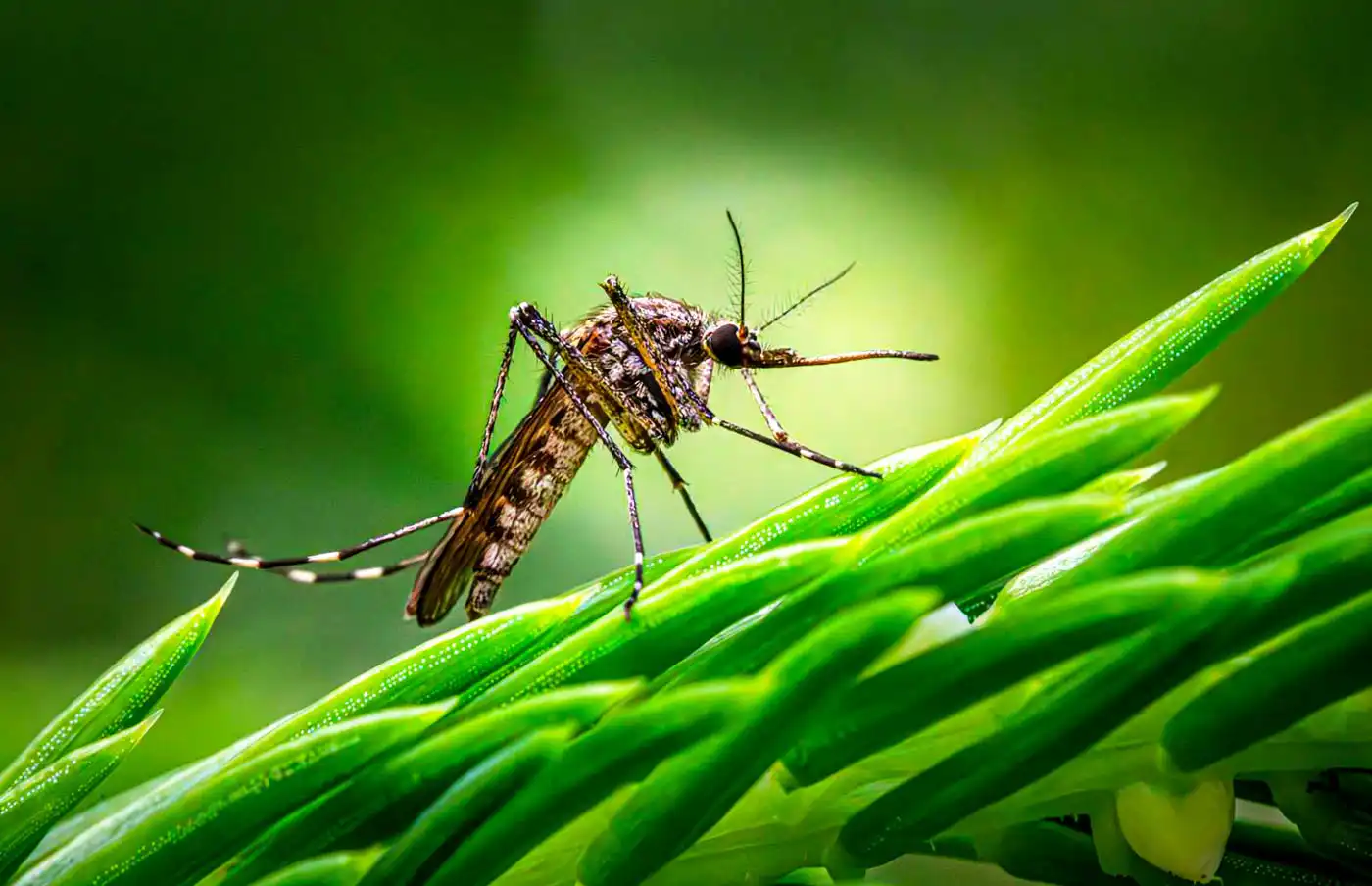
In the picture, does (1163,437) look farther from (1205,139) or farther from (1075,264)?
(1205,139)

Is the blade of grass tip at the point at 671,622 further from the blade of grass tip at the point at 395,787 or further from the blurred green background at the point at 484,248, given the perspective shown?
the blurred green background at the point at 484,248

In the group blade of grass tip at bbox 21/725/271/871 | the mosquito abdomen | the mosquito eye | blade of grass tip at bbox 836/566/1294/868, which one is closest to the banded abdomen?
the mosquito abdomen

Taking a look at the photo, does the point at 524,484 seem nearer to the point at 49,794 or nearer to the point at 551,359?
the point at 551,359

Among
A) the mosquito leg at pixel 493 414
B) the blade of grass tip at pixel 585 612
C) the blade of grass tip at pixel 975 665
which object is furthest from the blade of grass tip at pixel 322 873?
the mosquito leg at pixel 493 414

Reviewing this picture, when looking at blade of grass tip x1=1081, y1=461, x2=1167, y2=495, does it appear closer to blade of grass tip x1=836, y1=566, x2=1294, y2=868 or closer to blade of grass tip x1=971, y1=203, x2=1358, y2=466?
blade of grass tip x1=971, y1=203, x2=1358, y2=466

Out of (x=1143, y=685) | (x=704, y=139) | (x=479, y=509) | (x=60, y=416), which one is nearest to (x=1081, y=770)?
(x=1143, y=685)

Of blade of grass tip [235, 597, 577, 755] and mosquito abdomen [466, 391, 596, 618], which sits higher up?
mosquito abdomen [466, 391, 596, 618]
